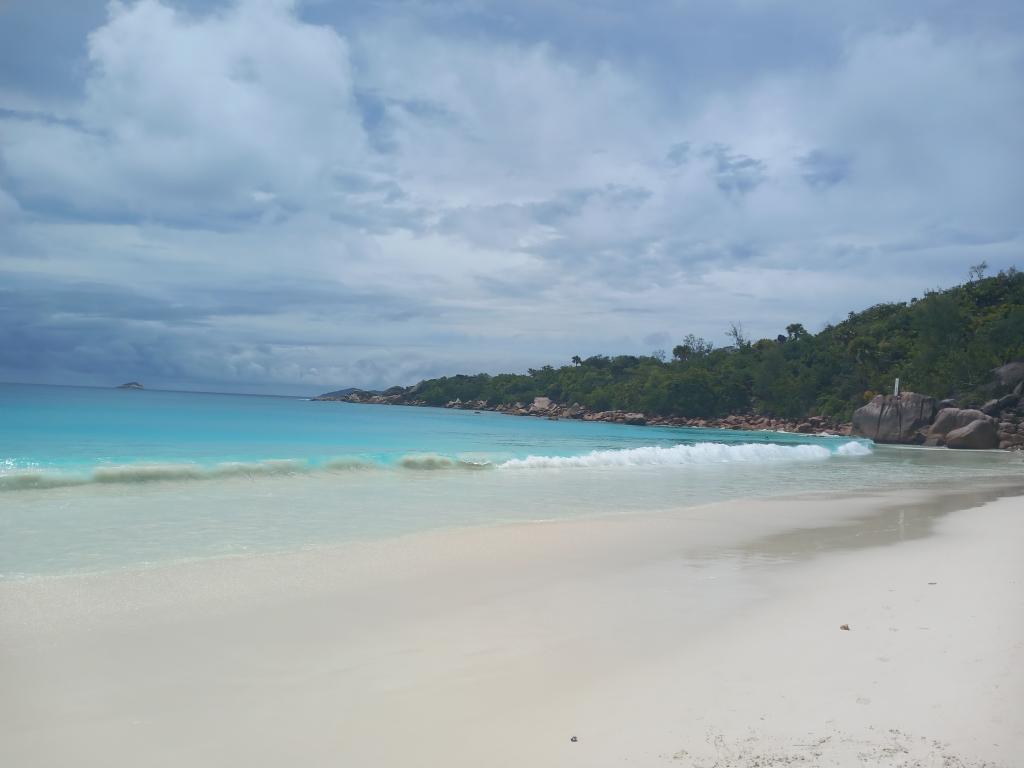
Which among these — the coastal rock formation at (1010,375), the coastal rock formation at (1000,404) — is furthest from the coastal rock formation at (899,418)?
the coastal rock formation at (1010,375)

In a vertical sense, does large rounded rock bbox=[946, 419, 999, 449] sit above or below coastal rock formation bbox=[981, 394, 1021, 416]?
below

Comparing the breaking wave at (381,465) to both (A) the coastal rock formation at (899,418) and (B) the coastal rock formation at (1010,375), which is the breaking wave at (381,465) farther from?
(B) the coastal rock formation at (1010,375)

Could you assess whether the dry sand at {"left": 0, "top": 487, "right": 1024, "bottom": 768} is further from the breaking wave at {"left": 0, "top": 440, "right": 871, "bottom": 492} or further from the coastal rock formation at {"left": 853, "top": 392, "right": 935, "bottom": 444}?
the coastal rock formation at {"left": 853, "top": 392, "right": 935, "bottom": 444}

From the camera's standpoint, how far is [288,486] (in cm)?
1435

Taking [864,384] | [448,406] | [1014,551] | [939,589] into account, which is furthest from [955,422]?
[448,406]

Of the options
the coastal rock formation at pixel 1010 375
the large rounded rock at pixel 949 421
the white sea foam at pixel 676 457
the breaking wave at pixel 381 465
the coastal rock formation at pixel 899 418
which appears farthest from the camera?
the coastal rock formation at pixel 1010 375

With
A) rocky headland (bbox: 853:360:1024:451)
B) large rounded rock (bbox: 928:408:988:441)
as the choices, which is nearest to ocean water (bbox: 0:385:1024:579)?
rocky headland (bbox: 853:360:1024:451)

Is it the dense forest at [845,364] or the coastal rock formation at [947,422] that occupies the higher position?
the dense forest at [845,364]

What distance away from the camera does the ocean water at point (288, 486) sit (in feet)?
27.2

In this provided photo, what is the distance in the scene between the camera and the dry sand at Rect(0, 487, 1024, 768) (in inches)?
123

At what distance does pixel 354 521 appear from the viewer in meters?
9.97

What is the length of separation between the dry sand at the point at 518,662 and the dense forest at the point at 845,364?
58278 mm

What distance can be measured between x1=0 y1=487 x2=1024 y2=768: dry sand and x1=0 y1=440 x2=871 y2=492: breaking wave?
29.2ft

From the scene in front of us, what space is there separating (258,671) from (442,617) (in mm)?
1545
